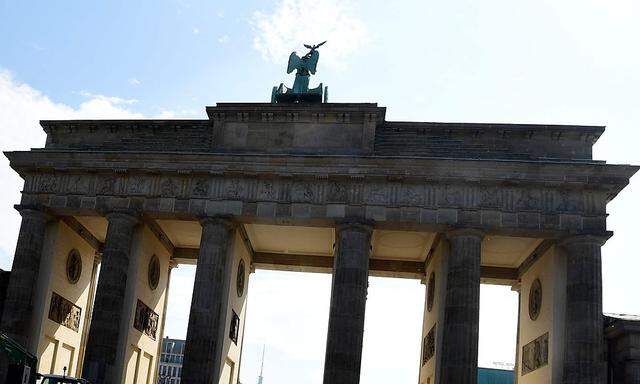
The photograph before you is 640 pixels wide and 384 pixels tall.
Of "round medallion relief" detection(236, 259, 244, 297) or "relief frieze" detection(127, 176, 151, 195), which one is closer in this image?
"relief frieze" detection(127, 176, 151, 195)

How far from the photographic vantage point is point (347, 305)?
29484 millimetres

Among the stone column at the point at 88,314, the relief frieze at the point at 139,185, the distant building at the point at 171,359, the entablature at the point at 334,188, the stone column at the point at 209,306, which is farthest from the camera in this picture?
the distant building at the point at 171,359

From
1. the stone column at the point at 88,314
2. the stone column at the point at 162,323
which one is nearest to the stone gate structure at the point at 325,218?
the stone column at the point at 88,314

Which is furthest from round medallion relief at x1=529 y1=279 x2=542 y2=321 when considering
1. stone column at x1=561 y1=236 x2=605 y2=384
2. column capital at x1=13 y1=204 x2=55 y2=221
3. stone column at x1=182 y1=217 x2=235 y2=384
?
column capital at x1=13 y1=204 x2=55 y2=221

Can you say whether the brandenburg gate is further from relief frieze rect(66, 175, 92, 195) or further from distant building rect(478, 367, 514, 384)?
distant building rect(478, 367, 514, 384)

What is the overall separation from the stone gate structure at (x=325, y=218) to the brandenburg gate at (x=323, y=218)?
7cm

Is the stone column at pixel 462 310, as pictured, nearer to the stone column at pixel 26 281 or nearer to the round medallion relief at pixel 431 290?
the round medallion relief at pixel 431 290

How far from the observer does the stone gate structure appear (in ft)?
96.7

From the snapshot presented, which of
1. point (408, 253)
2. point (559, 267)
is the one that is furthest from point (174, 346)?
point (559, 267)

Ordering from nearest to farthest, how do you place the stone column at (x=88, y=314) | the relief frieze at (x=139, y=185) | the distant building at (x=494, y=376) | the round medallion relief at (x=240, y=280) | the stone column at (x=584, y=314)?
the stone column at (x=584, y=314), the relief frieze at (x=139, y=185), the round medallion relief at (x=240, y=280), the stone column at (x=88, y=314), the distant building at (x=494, y=376)

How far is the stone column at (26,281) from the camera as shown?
31641mm

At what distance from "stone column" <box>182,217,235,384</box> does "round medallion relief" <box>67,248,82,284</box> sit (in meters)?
8.47

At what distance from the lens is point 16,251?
32625 mm

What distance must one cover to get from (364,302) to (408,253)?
A: 865 cm
